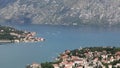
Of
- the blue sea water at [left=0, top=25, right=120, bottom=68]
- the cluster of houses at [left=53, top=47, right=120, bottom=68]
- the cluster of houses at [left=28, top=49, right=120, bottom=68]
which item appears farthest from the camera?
the blue sea water at [left=0, top=25, right=120, bottom=68]

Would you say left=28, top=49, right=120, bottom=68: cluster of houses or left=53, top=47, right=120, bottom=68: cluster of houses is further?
left=53, top=47, right=120, bottom=68: cluster of houses

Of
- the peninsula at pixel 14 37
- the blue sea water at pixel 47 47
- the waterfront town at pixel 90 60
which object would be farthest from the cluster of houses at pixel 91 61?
the peninsula at pixel 14 37

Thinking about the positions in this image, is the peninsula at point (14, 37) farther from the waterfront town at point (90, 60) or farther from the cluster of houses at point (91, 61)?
the cluster of houses at point (91, 61)

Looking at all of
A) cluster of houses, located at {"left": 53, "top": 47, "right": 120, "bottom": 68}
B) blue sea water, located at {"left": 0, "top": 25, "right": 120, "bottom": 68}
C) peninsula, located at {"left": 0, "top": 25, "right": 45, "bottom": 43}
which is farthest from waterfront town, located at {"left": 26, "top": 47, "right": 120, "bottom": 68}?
peninsula, located at {"left": 0, "top": 25, "right": 45, "bottom": 43}

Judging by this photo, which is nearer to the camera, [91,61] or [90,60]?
[91,61]

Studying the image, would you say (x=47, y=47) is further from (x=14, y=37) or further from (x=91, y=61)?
(x=91, y=61)

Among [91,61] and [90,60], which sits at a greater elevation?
[91,61]

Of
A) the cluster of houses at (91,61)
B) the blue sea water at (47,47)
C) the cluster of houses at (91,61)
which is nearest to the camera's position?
the cluster of houses at (91,61)

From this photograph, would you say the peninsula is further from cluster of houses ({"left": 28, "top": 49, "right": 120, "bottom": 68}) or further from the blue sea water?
cluster of houses ({"left": 28, "top": 49, "right": 120, "bottom": 68})

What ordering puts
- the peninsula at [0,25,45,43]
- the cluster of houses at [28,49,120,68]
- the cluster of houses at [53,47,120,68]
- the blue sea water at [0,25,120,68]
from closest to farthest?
the cluster of houses at [28,49,120,68] → the cluster of houses at [53,47,120,68] → the blue sea water at [0,25,120,68] → the peninsula at [0,25,45,43]

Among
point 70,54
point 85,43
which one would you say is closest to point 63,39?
point 85,43

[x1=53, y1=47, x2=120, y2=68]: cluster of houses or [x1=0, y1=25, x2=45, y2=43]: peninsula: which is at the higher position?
[x1=53, y1=47, x2=120, y2=68]: cluster of houses

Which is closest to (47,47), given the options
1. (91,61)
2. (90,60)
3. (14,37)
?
(14,37)

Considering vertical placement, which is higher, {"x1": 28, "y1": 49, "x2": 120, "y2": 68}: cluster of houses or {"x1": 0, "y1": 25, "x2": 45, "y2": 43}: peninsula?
{"x1": 28, "y1": 49, "x2": 120, "y2": 68}: cluster of houses
